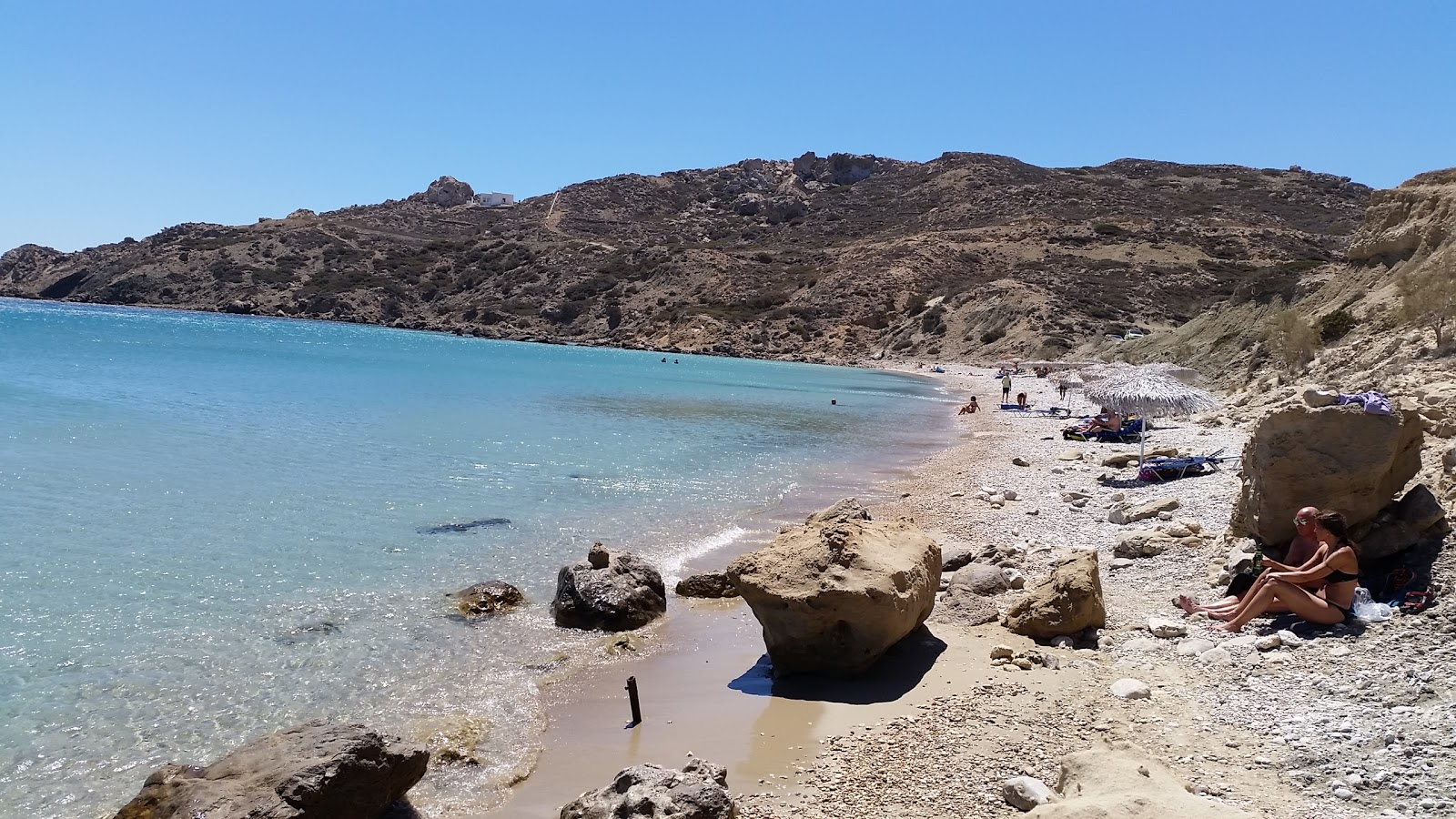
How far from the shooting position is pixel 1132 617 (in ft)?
24.7

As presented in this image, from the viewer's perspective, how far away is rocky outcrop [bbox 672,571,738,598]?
9914 millimetres

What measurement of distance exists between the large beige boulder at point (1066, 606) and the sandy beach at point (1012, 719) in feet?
0.52

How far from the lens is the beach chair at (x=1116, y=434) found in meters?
22.0

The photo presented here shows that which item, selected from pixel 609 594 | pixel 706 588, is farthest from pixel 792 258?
pixel 609 594

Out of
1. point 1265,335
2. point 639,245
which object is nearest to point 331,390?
point 1265,335

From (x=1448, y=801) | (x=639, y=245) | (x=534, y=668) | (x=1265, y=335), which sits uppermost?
(x=639, y=245)

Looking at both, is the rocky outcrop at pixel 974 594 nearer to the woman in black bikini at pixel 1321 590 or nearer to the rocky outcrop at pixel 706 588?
the woman in black bikini at pixel 1321 590

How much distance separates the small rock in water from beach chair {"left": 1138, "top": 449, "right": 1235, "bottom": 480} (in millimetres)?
9780

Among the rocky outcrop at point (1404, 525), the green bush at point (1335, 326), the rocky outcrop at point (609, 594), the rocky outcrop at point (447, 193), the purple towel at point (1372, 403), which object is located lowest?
the rocky outcrop at point (609, 594)

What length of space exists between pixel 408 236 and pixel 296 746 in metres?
112

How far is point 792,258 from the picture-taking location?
290 ft

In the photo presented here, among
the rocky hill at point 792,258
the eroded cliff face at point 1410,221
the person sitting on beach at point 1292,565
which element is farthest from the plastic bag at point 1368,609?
the rocky hill at point 792,258

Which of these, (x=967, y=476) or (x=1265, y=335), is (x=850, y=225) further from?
(x=967, y=476)

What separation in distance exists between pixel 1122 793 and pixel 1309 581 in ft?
11.8
